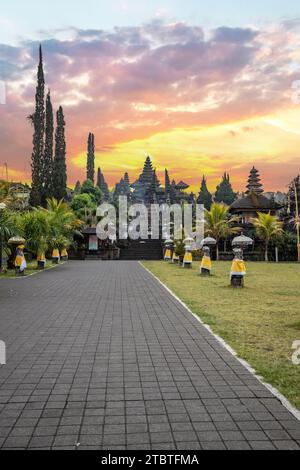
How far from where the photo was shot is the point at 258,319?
8492mm

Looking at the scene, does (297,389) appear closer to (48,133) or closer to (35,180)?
(35,180)

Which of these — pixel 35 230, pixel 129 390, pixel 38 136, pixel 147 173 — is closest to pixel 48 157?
pixel 38 136

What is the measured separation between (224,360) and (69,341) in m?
2.56

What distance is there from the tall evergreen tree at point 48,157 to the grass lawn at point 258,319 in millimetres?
28532

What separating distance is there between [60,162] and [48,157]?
302cm

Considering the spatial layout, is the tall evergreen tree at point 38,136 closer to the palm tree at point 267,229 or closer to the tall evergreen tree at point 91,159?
the palm tree at point 267,229

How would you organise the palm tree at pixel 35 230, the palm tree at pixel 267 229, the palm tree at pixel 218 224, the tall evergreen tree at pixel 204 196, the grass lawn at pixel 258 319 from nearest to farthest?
1. the grass lawn at pixel 258 319
2. the palm tree at pixel 35 230
3. the palm tree at pixel 267 229
4. the palm tree at pixel 218 224
5. the tall evergreen tree at pixel 204 196

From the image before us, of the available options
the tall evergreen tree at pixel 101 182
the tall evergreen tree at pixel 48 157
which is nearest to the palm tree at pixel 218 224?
the tall evergreen tree at pixel 48 157

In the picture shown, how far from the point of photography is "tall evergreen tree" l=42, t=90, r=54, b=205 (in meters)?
41.2

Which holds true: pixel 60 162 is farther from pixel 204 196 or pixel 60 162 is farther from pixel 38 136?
pixel 204 196

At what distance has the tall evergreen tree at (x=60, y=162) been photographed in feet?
141

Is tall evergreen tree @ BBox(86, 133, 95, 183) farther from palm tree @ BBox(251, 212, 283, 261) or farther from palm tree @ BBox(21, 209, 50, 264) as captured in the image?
palm tree @ BBox(21, 209, 50, 264)

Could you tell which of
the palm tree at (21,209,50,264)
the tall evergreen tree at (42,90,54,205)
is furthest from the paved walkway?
the tall evergreen tree at (42,90,54,205)

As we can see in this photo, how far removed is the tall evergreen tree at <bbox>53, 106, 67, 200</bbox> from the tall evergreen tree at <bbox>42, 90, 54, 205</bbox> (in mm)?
1040
